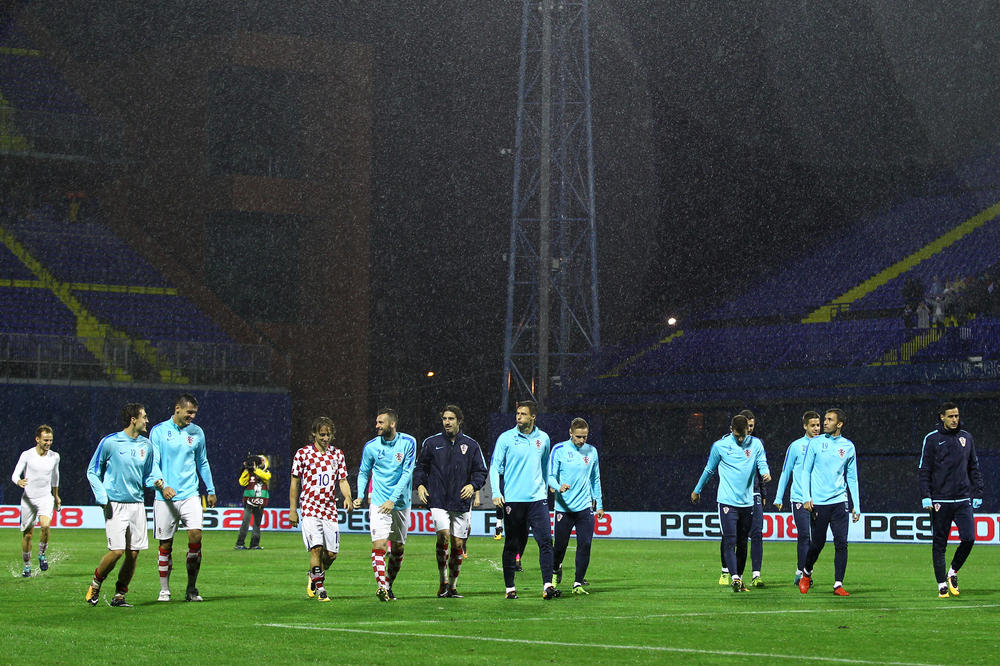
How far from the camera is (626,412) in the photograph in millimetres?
43719

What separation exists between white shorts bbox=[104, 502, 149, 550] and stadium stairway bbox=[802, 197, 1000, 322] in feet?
109

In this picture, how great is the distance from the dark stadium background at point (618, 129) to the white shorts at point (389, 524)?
31853mm

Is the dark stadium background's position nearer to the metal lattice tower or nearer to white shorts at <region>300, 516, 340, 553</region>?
the metal lattice tower

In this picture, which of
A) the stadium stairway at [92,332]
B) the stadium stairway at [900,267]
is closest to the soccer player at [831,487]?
the stadium stairway at [900,267]

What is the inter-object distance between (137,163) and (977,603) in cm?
3766

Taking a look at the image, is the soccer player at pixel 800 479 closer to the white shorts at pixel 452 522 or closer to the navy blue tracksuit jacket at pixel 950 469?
the navy blue tracksuit jacket at pixel 950 469

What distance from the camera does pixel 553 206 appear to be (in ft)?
156

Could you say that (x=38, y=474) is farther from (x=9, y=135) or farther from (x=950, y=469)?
(x=9, y=135)

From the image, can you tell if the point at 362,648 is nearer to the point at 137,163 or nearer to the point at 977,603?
the point at 977,603

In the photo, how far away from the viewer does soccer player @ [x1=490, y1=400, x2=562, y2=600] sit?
1600 centimetres

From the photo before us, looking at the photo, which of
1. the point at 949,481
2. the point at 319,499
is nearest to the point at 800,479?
the point at 949,481

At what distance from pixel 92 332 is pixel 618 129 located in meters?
18.9

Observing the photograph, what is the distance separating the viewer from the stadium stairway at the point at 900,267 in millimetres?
44938

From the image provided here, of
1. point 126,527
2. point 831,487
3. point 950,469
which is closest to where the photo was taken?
point 126,527
